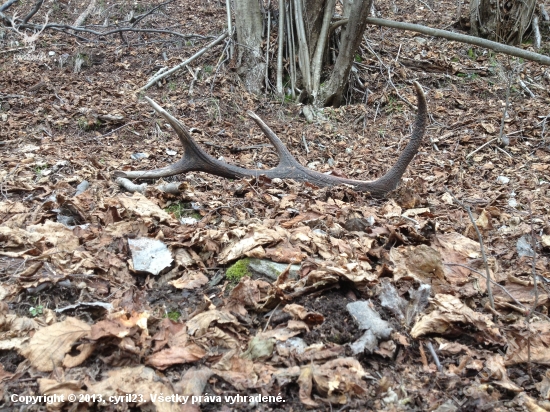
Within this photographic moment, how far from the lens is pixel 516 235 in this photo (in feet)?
9.15

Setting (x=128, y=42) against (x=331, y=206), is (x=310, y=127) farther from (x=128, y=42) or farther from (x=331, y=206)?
(x=128, y=42)

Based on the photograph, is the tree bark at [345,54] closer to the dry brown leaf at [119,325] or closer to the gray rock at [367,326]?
the gray rock at [367,326]

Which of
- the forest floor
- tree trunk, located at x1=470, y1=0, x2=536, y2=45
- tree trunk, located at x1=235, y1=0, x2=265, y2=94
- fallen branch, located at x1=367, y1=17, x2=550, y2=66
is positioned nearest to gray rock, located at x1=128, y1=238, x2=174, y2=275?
the forest floor

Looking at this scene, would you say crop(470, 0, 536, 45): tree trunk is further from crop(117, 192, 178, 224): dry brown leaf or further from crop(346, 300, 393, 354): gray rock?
crop(346, 300, 393, 354): gray rock

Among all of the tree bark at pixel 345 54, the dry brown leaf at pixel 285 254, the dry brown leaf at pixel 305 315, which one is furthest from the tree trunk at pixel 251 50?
the dry brown leaf at pixel 305 315

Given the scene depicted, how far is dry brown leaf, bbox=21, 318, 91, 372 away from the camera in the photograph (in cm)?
159

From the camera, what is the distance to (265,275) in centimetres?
222

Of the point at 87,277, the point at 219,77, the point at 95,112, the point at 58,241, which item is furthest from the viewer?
the point at 219,77

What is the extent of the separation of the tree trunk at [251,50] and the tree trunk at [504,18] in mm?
3376

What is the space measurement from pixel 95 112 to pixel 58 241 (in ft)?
10.7

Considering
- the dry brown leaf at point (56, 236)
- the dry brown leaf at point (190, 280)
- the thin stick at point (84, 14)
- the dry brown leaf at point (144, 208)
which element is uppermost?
the thin stick at point (84, 14)

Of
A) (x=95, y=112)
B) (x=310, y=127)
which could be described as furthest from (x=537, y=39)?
(x=95, y=112)

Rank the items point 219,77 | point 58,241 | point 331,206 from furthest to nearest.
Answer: point 219,77
point 331,206
point 58,241

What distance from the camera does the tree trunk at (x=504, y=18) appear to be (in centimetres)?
653
